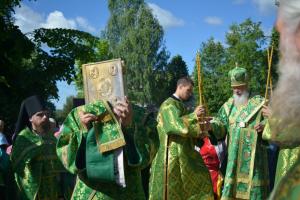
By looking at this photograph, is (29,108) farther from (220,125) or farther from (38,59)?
(38,59)

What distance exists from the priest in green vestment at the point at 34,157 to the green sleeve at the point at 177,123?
1386 millimetres

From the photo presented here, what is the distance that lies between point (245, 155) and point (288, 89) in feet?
19.5

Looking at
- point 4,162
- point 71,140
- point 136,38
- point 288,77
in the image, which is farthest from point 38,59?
point 136,38

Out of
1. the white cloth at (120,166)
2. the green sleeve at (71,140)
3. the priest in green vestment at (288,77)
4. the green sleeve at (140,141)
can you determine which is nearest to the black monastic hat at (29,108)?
the green sleeve at (71,140)

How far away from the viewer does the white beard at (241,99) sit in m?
7.38

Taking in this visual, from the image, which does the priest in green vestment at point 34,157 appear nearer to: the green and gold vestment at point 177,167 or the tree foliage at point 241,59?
the green and gold vestment at point 177,167

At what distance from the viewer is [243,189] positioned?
7.36 m

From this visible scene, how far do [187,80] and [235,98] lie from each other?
2.45 ft

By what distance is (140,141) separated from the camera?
13.7 feet

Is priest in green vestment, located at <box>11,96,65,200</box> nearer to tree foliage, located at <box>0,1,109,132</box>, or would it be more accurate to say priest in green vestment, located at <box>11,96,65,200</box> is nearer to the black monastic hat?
the black monastic hat

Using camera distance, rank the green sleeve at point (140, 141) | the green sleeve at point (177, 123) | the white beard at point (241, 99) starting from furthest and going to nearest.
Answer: the white beard at point (241, 99)
the green sleeve at point (177, 123)
the green sleeve at point (140, 141)

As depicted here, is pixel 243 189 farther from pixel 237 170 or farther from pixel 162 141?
pixel 162 141

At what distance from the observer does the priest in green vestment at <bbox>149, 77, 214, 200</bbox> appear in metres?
7.19

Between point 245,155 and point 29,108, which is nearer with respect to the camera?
point 29,108
